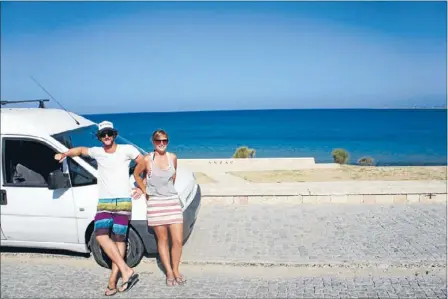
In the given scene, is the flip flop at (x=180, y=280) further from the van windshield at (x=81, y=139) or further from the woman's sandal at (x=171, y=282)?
the van windshield at (x=81, y=139)

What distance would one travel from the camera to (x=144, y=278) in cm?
555

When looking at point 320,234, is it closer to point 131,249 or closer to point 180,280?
point 180,280

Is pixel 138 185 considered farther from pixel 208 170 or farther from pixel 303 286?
pixel 208 170

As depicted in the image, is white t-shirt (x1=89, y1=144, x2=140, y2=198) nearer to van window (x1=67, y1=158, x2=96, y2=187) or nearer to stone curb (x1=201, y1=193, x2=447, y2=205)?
van window (x1=67, y1=158, x2=96, y2=187)

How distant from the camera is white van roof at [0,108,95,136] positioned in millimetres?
5805

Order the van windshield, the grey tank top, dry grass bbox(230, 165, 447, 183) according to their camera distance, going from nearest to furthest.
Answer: the grey tank top → the van windshield → dry grass bbox(230, 165, 447, 183)

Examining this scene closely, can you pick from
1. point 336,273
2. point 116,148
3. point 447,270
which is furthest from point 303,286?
point 116,148

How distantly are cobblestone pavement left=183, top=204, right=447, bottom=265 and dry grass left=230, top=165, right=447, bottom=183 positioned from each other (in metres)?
2.57

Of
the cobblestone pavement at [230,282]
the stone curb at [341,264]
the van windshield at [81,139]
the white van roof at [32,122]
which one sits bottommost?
the cobblestone pavement at [230,282]

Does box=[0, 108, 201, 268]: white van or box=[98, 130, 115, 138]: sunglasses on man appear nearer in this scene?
box=[98, 130, 115, 138]: sunglasses on man

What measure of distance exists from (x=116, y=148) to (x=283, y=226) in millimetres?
3530

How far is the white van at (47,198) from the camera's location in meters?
5.70

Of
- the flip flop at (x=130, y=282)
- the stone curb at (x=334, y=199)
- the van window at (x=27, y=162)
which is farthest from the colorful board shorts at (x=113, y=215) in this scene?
the stone curb at (x=334, y=199)

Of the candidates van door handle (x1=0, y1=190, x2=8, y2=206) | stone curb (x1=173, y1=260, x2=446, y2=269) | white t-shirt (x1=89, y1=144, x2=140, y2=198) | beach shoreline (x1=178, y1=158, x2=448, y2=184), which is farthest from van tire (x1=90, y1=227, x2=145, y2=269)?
beach shoreline (x1=178, y1=158, x2=448, y2=184)
